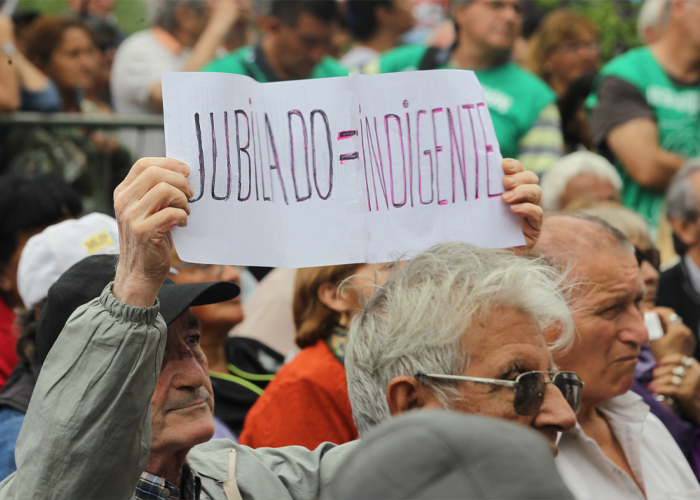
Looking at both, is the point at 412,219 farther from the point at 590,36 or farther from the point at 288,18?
the point at 590,36

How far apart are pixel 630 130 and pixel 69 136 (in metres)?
3.64

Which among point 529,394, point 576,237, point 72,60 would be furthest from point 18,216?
point 529,394

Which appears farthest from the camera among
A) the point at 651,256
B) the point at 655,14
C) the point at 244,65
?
the point at 655,14

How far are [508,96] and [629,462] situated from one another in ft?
10.5

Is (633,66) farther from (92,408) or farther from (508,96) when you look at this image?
(92,408)

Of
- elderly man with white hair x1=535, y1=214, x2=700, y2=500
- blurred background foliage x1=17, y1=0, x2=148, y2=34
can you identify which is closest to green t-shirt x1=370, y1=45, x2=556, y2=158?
elderly man with white hair x1=535, y1=214, x2=700, y2=500

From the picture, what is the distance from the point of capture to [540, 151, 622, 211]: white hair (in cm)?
505

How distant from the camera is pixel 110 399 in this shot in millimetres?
1557

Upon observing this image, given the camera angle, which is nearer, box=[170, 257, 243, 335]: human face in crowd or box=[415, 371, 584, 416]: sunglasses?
box=[415, 371, 584, 416]: sunglasses

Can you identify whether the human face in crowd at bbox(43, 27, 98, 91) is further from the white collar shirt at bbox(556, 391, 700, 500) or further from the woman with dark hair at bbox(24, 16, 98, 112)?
the white collar shirt at bbox(556, 391, 700, 500)

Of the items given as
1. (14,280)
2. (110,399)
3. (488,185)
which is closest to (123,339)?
(110,399)

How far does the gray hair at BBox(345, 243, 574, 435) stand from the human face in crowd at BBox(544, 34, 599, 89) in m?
5.23

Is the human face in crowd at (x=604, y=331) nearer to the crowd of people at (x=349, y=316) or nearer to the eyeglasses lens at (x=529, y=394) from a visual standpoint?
the crowd of people at (x=349, y=316)

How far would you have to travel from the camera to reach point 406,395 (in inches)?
77.8
